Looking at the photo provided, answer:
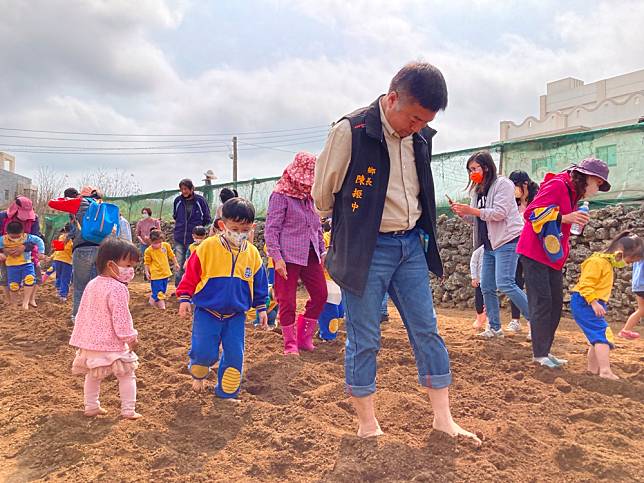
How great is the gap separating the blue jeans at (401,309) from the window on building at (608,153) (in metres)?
7.00

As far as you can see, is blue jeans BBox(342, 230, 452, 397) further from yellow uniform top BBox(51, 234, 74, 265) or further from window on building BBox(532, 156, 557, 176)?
yellow uniform top BBox(51, 234, 74, 265)

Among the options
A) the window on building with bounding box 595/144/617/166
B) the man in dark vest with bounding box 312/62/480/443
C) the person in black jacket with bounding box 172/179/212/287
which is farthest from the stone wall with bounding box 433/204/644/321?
the man in dark vest with bounding box 312/62/480/443

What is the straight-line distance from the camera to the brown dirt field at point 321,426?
2535 mm

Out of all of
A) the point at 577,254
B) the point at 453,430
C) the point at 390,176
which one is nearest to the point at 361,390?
the point at 453,430

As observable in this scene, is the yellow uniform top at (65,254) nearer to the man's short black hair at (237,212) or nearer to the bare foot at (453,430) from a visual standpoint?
the man's short black hair at (237,212)

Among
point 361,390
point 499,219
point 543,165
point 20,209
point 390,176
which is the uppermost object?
point 543,165

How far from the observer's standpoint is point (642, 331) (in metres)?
7.31

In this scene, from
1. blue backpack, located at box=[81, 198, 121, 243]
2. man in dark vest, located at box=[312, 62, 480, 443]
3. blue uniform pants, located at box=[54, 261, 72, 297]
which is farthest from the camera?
blue uniform pants, located at box=[54, 261, 72, 297]

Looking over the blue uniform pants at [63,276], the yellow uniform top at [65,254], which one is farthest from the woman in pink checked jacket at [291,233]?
the yellow uniform top at [65,254]

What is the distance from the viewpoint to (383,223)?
107 inches

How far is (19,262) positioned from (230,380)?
6.40 metres

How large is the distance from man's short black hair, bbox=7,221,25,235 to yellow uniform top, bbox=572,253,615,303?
7822mm

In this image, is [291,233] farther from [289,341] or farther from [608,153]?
[608,153]

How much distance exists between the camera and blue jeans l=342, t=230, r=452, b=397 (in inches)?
107
